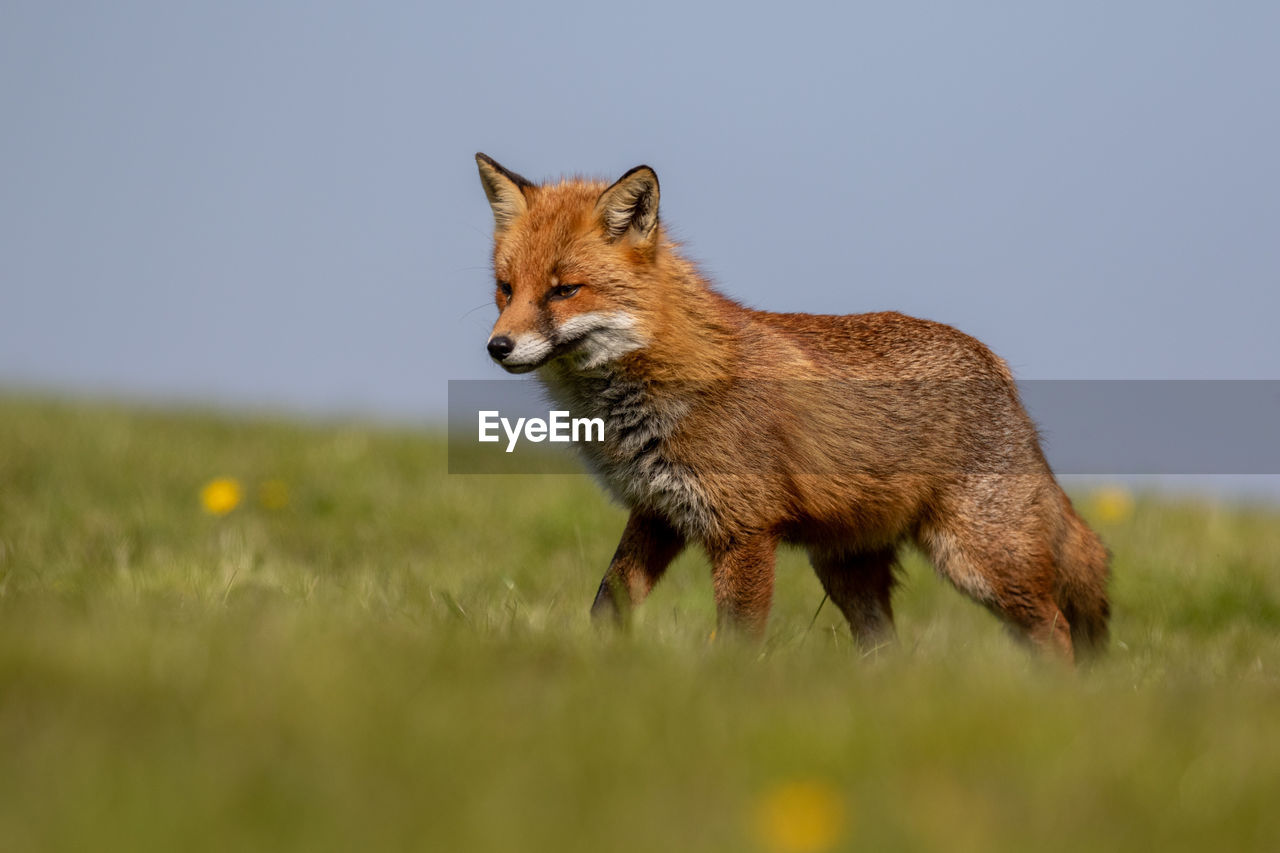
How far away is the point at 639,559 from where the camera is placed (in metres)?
5.21

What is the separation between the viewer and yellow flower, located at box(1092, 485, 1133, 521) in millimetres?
8633

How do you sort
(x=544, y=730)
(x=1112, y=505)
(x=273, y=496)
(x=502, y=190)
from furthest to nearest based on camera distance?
(x=1112, y=505) → (x=273, y=496) → (x=502, y=190) → (x=544, y=730)

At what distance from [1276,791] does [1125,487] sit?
316 inches

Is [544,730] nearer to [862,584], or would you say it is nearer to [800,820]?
[800,820]

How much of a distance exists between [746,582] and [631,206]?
63.2 inches

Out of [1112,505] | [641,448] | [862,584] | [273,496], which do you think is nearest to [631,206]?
[641,448]

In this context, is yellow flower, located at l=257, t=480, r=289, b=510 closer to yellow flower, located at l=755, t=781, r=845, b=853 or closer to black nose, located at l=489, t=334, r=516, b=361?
black nose, located at l=489, t=334, r=516, b=361

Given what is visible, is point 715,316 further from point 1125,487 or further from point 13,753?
point 1125,487

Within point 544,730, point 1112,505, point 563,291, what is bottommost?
point 1112,505

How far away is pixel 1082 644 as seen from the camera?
602 centimetres

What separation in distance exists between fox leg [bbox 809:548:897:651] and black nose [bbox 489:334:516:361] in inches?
72.6

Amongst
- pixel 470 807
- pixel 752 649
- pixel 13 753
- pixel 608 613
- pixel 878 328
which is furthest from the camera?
pixel 878 328

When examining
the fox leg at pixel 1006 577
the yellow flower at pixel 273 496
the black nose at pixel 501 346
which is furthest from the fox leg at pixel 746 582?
the yellow flower at pixel 273 496

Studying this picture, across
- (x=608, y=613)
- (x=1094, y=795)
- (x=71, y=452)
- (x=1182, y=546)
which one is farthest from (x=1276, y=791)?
(x=71, y=452)
